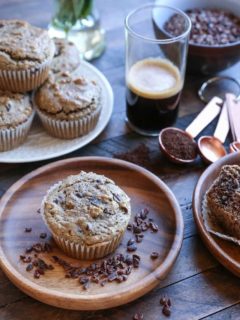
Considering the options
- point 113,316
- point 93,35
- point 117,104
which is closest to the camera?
point 113,316

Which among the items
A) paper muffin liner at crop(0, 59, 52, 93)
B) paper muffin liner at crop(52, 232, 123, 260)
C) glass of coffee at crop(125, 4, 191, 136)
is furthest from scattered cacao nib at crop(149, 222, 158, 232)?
paper muffin liner at crop(0, 59, 52, 93)

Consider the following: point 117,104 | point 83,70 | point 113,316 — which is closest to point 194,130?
point 117,104

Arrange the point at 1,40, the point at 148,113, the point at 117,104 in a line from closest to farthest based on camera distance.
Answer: the point at 1,40 → the point at 148,113 → the point at 117,104

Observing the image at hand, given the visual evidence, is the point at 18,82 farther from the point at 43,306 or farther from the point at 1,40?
the point at 43,306

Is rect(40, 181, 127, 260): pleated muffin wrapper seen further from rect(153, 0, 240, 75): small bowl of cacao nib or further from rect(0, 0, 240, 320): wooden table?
rect(153, 0, 240, 75): small bowl of cacao nib

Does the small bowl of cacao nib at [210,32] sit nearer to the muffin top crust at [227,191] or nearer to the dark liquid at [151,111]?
the dark liquid at [151,111]

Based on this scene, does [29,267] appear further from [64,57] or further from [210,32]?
[210,32]
